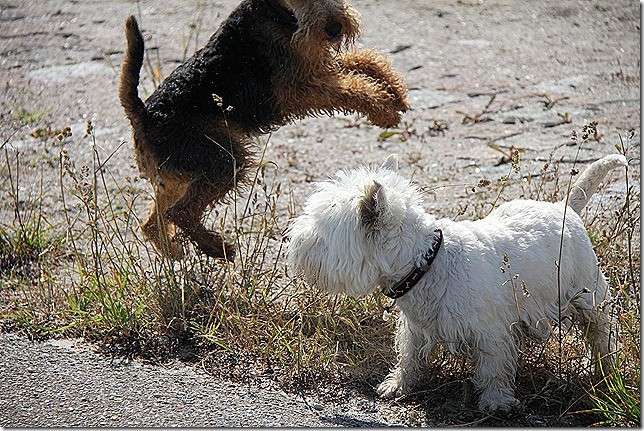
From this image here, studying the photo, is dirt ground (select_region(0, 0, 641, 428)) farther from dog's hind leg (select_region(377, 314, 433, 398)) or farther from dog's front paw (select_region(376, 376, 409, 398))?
dog's front paw (select_region(376, 376, 409, 398))

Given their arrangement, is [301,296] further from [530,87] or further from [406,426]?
[530,87]

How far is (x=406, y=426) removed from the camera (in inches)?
154

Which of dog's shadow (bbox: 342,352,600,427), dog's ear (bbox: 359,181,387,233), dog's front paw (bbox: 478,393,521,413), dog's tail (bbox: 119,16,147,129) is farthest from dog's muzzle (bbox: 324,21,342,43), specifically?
dog's front paw (bbox: 478,393,521,413)

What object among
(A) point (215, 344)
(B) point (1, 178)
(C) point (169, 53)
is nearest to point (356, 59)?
(A) point (215, 344)

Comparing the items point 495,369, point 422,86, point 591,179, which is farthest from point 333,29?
point 422,86

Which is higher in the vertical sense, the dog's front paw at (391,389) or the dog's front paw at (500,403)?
the dog's front paw at (500,403)

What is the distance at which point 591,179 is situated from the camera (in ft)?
13.9

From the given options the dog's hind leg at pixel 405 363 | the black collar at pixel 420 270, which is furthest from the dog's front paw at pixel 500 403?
the black collar at pixel 420 270

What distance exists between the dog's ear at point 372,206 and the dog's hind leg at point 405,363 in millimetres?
593

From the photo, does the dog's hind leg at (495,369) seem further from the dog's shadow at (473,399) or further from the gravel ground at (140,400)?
the gravel ground at (140,400)

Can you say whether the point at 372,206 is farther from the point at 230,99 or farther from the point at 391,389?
the point at 230,99

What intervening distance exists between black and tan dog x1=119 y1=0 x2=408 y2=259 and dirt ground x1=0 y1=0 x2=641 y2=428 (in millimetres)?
919

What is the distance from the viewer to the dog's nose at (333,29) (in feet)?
16.5

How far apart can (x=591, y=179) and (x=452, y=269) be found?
3.20 feet
